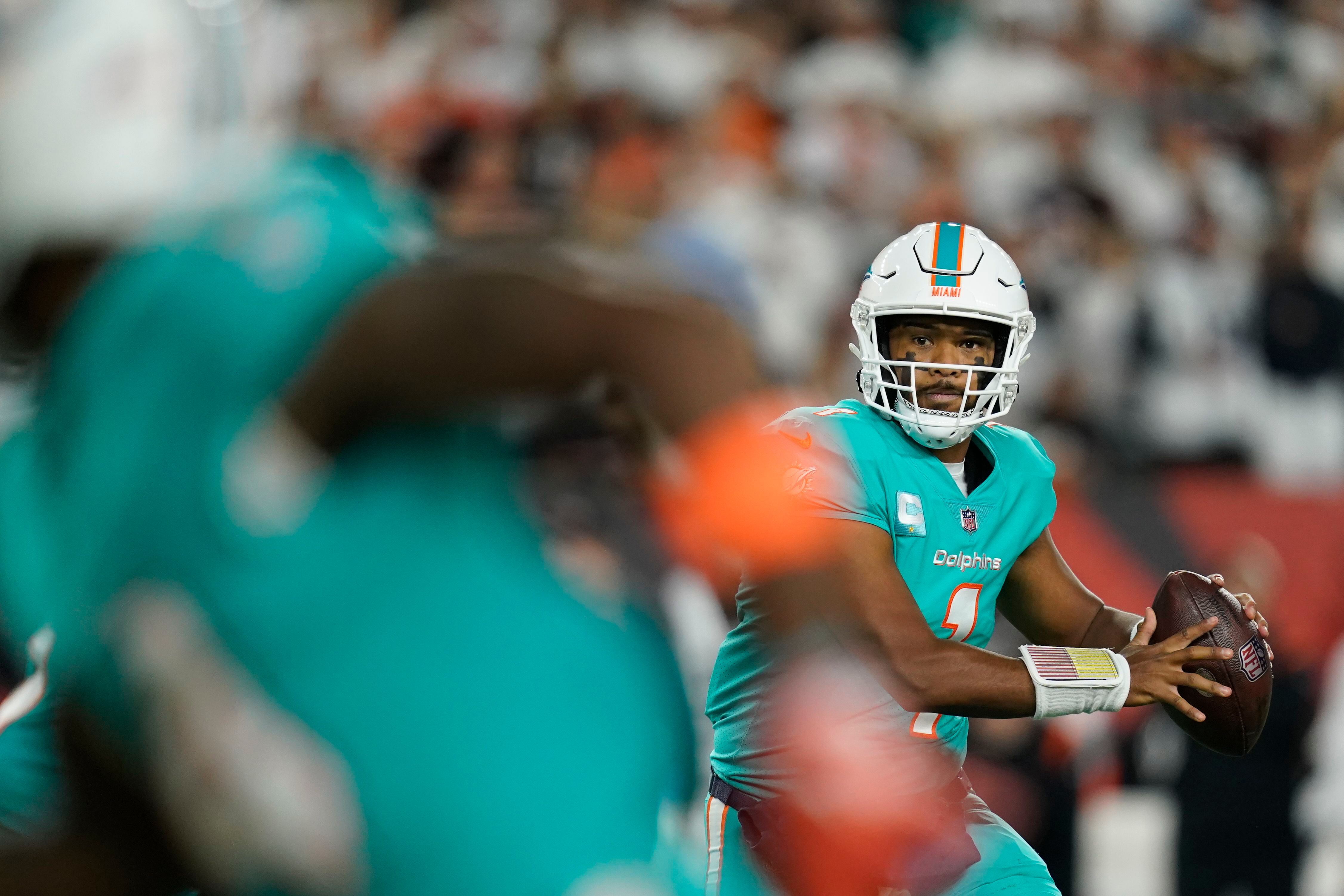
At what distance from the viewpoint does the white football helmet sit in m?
2.75

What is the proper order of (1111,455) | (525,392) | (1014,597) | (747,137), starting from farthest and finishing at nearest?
(747,137) → (1111,455) → (1014,597) → (525,392)

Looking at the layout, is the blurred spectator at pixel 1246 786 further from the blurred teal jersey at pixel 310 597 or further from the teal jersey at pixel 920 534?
the blurred teal jersey at pixel 310 597

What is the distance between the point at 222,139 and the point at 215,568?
16.6 inches

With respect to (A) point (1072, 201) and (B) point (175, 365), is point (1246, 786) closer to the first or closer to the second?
(A) point (1072, 201)

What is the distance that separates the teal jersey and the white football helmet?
0.26 ft

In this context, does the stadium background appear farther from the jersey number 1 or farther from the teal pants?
the jersey number 1

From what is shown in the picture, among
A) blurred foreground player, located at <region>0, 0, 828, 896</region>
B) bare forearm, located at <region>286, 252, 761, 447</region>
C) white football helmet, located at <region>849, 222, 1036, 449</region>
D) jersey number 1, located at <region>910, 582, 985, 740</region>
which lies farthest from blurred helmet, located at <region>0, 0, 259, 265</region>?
jersey number 1, located at <region>910, 582, 985, 740</region>

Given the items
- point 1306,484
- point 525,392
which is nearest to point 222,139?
point 525,392

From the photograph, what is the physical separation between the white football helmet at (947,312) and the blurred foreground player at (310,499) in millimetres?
1486

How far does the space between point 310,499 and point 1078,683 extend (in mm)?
1566

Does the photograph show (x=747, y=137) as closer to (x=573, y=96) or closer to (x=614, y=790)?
(x=573, y=96)

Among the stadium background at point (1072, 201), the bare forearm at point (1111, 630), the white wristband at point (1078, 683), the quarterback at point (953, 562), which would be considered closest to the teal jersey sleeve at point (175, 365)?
the quarterback at point (953, 562)

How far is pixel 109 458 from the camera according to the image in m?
1.32

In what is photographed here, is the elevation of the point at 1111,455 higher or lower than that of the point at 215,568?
lower
